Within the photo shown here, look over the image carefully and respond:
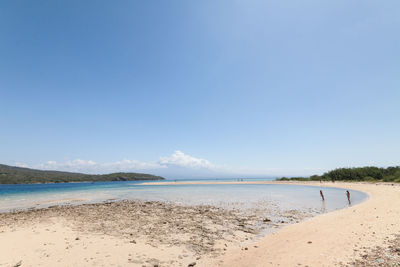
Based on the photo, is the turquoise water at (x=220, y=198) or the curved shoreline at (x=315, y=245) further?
the turquoise water at (x=220, y=198)

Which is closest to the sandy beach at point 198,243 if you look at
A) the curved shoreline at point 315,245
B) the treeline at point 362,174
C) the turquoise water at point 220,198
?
the curved shoreline at point 315,245

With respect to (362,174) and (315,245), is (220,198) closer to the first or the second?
(315,245)

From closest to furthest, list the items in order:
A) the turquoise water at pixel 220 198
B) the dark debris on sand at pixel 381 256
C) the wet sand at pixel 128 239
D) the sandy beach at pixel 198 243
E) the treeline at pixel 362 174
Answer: the dark debris on sand at pixel 381 256 < the sandy beach at pixel 198 243 < the wet sand at pixel 128 239 < the turquoise water at pixel 220 198 < the treeline at pixel 362 174

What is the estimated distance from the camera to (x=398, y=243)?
855 cm

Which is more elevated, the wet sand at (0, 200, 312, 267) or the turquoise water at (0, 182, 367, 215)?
the wet sand at (0, 200, 312, 267)

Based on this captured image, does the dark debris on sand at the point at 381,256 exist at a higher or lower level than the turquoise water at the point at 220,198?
higher

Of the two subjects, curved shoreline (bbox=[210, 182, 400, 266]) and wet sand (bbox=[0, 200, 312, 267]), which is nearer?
curved shoreline (bbox=[210, 182, 400, 266])

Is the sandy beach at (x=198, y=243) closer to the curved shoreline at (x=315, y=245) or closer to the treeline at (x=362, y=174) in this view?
the curved shoreline at (x=315, y=245)

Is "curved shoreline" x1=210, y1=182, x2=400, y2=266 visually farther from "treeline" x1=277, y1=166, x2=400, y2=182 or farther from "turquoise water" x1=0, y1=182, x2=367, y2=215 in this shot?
"treeline" x1=277, y1=166, x2=400, y2=182

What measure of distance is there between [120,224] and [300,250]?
41.5 feet

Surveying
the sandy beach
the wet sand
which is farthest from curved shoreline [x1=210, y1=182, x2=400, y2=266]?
the wet sand

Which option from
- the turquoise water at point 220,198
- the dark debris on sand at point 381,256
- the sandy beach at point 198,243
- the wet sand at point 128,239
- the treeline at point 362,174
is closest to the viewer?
the dark debris on sand at point 381,256

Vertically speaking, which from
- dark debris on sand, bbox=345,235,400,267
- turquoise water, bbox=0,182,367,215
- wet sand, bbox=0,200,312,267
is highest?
dark debris on sand, bbox=345,235,400,267

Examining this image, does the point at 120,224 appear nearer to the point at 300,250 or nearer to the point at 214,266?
the point at 214,266
